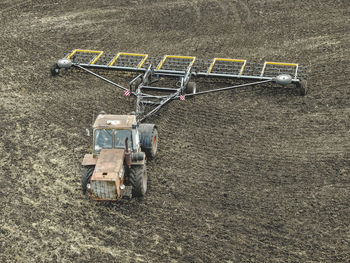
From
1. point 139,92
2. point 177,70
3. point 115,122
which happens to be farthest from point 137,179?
point 177,70

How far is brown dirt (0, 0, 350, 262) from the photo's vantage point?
1144 cm

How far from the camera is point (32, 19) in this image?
24781 mm

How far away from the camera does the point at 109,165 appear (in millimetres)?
12055

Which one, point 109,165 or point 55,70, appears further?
point 55,70

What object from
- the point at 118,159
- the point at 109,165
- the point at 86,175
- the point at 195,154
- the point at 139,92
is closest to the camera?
the point at 109,165

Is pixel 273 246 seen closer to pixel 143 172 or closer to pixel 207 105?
pixel 143 172

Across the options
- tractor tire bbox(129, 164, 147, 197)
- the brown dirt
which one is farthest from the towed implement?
the brown dirt

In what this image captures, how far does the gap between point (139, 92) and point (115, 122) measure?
3.74m

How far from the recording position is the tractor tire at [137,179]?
12.3 meters

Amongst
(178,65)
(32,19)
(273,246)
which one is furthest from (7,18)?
(273,246)

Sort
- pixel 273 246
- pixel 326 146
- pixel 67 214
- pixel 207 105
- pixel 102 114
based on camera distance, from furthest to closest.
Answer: pixel 207 105
pixel 326 146
pixel 102 114
pixel 67 214
pixel 273 246

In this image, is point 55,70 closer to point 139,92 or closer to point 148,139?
point 139,92

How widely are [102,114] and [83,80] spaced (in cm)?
621

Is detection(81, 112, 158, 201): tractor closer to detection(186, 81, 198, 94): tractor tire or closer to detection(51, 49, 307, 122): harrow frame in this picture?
detection(51, 49, 307, 122): harrow frame
